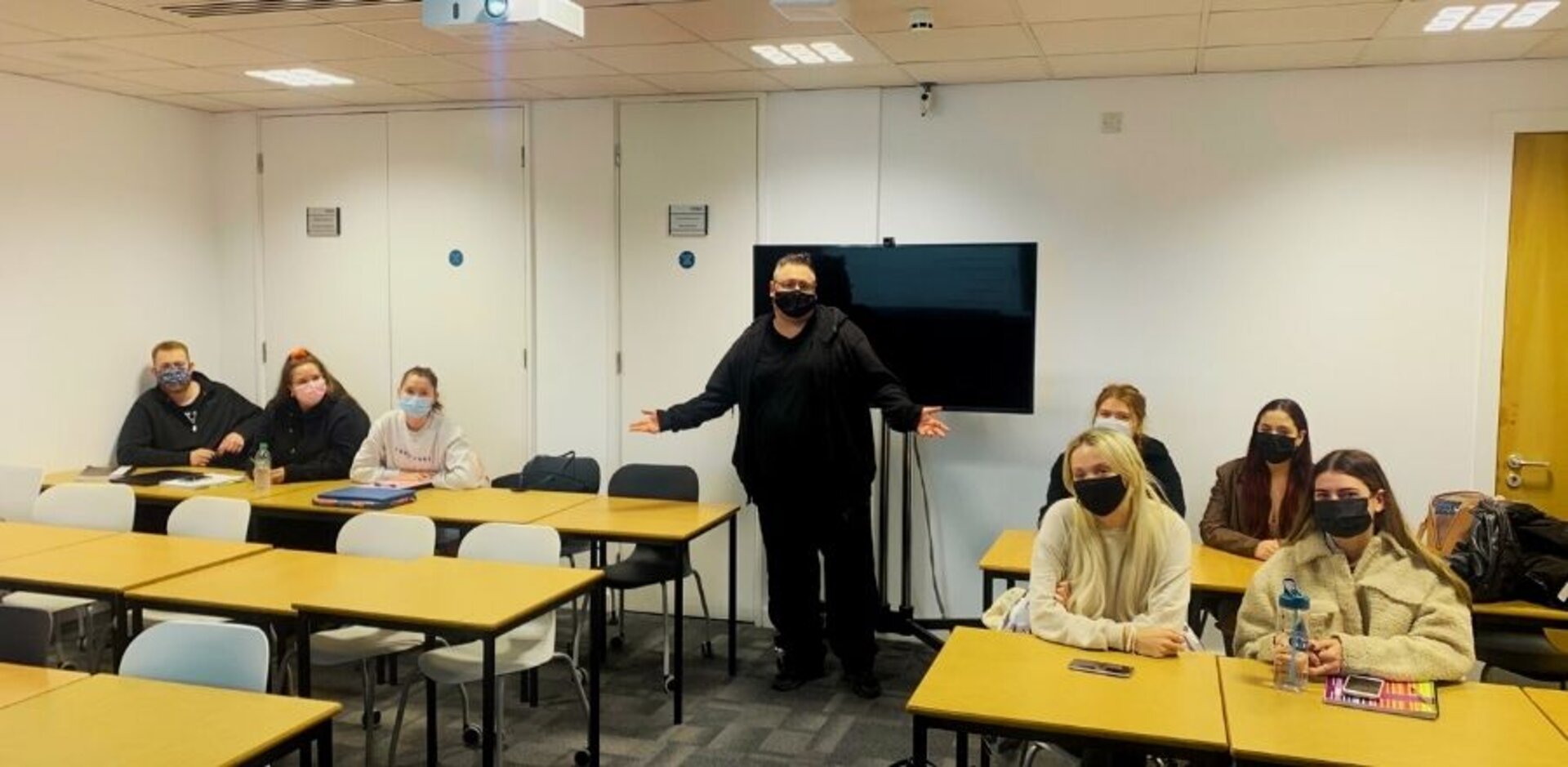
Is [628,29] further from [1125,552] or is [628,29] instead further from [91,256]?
[91,256]

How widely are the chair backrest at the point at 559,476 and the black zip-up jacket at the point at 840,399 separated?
949 mm

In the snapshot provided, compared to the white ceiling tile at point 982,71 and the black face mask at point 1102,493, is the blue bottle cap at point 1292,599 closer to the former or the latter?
the black face mask at point 1102,493

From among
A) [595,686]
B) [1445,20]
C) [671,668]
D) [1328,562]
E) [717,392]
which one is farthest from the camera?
[717,392]

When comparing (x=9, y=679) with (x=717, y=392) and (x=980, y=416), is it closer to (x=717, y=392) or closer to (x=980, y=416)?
(x=717, y=392)

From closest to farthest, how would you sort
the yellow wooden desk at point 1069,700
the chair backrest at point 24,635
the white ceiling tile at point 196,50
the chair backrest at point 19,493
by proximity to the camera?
1. the yellow wooden desk at point 1069,700
2. the chair backrest at point 24,635
3. the white ceiling tile at point 196,50
4. the chair backrest at point 19,493

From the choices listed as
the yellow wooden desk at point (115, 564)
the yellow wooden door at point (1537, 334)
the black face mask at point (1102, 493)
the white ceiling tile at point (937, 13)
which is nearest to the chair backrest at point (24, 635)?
the yellow wooden desk at point (115, 564)

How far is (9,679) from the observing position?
277 centimetres

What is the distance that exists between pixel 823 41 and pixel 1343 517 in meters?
2.78

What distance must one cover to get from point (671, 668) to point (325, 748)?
2.37 m

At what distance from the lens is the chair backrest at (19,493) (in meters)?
5.37

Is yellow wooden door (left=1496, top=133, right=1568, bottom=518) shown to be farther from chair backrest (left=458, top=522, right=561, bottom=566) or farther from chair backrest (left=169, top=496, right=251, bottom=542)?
chair backrest (left=169, top=496, right=251, bottom=542)

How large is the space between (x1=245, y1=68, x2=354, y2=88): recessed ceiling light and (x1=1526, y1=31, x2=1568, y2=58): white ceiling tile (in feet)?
17.5

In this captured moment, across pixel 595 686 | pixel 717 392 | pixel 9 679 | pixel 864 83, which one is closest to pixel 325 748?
pixel 9 679

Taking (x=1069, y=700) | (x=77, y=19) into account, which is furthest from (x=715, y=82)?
(x=1069, y=700)
